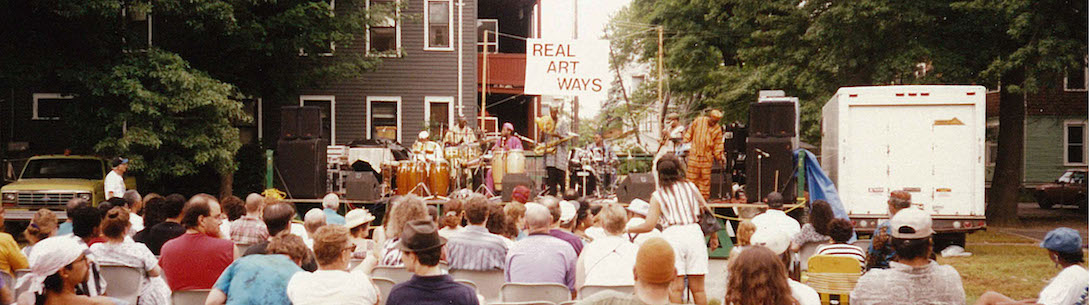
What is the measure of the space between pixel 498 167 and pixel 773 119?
5.80m

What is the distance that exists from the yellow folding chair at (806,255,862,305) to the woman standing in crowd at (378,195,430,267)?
280 cm

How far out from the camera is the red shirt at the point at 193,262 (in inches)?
254

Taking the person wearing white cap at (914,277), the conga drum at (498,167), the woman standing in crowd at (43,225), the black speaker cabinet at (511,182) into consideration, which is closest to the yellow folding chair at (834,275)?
the person wearing white cap at (914,277)

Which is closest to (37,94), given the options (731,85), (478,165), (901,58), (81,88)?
(81,88)

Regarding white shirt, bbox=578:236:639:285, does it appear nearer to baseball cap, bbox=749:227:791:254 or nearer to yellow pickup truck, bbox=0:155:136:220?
baseball cap, bbox=749:227:791:254

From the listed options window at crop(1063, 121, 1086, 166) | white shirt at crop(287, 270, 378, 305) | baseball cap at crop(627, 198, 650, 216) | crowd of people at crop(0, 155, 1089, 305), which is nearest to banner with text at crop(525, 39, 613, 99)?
crowd of people at crop(0, 155, 1089, 305)

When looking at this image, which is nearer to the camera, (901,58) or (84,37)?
(84,37)

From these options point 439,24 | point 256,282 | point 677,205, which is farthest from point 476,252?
point 439,24

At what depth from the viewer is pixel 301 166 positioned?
1739cm

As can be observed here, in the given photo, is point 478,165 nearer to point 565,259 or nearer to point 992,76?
point 992,76

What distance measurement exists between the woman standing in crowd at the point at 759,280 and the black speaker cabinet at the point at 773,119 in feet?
36.0

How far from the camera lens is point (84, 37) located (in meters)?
20.3

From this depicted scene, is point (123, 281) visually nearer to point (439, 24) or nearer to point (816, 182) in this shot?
point (816, 182)

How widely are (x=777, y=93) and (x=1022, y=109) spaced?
31.4ft
